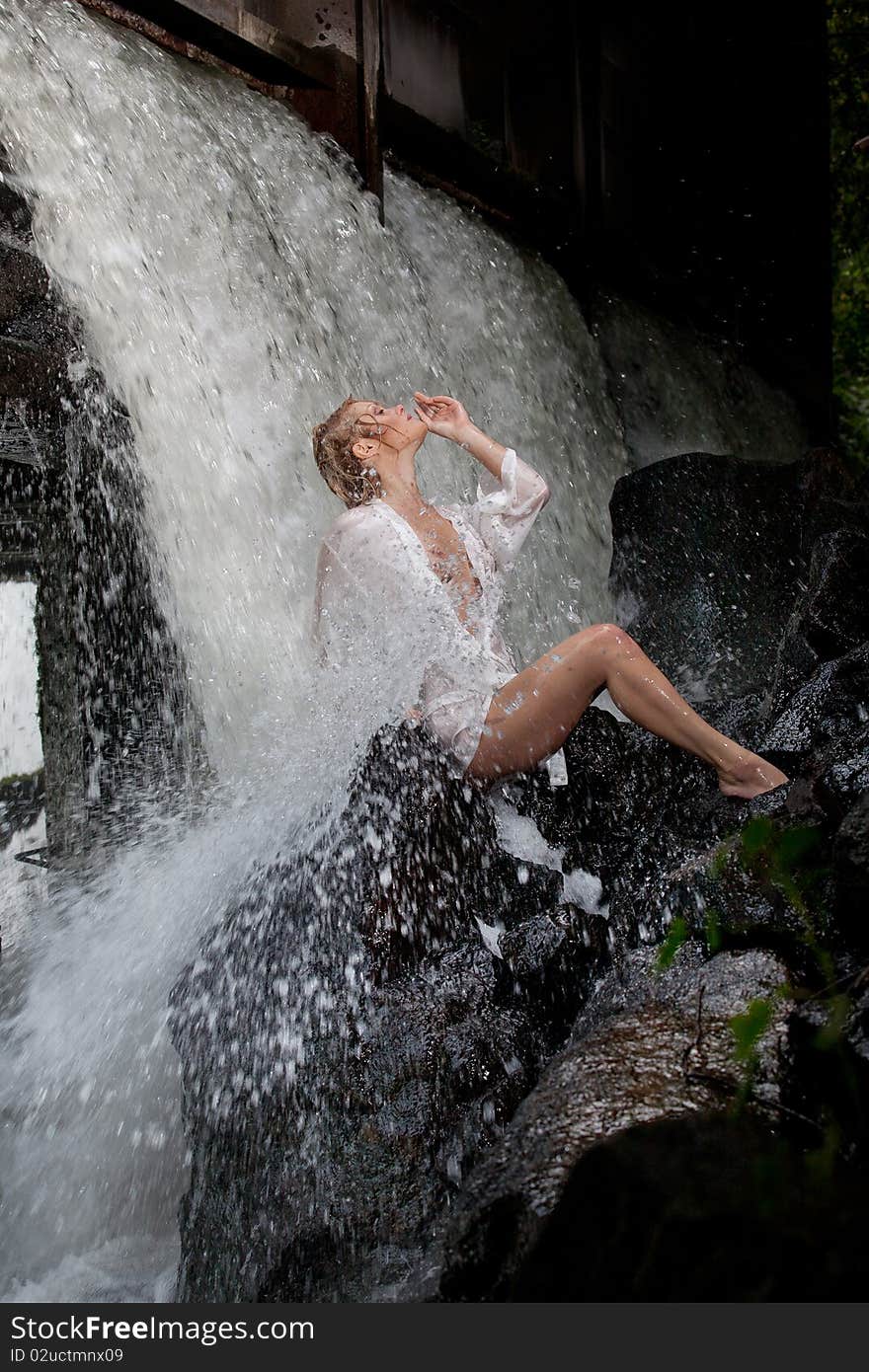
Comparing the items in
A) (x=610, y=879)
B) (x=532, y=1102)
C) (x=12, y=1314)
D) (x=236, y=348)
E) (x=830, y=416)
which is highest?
(x=830, y=416)

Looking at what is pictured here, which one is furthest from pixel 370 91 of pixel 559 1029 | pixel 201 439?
pixel 559 1029

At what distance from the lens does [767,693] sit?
4.79 meters

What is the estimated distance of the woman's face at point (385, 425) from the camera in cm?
400

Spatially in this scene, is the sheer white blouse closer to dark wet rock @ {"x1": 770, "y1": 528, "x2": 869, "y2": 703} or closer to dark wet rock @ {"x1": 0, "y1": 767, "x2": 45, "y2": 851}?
dark wet rock @ {"x1": 770, "y1": 528, "x2": 869, "y2": 703}

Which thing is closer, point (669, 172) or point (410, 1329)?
point (410, 1329)

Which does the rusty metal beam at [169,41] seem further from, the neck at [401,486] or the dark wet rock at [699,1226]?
the dark wet rock at [699,1226]

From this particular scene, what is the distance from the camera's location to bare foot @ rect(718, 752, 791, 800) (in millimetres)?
3447

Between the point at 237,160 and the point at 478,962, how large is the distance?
4513mm

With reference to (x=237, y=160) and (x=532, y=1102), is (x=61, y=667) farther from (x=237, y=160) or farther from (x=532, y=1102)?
(x=532, y=1102)

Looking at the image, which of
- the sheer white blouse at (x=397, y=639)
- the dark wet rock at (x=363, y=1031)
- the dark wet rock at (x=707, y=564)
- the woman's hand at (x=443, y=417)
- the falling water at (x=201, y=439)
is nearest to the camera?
the dark wet rock at (x=363, y=1031)

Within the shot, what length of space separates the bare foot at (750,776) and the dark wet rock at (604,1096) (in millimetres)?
1181

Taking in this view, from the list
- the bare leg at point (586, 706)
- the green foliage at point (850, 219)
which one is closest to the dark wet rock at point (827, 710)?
the bare leg at point (586, 706)

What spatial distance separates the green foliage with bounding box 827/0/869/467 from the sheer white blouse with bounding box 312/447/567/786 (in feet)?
36.8

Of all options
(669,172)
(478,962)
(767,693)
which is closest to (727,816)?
(478,962)
